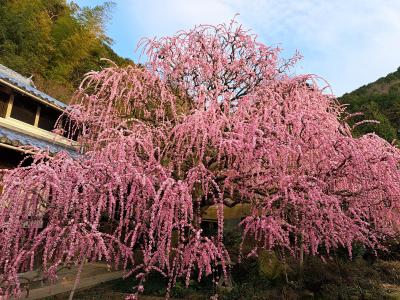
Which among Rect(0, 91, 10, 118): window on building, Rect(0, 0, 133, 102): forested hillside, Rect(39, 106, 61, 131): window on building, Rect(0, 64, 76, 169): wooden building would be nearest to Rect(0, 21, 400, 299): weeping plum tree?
Rect(0, 64, 76, 169): wooden building

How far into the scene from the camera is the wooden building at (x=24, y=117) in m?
9.74

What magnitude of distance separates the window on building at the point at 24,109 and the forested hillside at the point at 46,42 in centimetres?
693

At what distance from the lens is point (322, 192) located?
411 cm

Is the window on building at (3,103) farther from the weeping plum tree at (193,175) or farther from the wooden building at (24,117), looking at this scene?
the weeping plum tree at (193,175)

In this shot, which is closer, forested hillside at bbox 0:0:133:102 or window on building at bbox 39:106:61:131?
window on building at bbox 39:106:61:131

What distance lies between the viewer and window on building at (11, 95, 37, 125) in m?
11.5

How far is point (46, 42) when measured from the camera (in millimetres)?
19469

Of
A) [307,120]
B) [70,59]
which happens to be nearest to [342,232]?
[307,120]

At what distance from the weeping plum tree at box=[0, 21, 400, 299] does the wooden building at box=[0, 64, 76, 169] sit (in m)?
4.87

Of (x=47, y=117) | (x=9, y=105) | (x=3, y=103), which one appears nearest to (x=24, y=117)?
(x=9, y=105)

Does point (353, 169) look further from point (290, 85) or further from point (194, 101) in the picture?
point (194, 101)

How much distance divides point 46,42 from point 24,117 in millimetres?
9232

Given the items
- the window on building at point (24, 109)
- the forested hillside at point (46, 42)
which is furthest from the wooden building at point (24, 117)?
the forested hillside at point (46, 42)

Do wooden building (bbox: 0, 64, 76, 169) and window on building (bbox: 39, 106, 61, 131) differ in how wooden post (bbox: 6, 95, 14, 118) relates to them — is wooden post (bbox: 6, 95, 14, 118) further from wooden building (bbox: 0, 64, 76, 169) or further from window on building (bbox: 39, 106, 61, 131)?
window on building (bbox: 39, 106, 61, 131)
